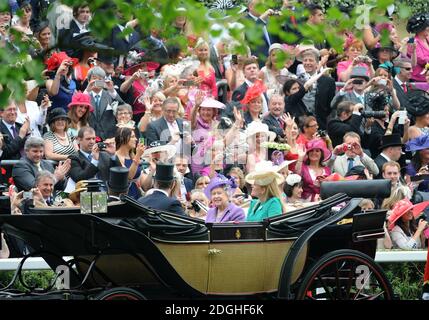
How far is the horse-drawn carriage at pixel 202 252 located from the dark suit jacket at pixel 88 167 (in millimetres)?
3367

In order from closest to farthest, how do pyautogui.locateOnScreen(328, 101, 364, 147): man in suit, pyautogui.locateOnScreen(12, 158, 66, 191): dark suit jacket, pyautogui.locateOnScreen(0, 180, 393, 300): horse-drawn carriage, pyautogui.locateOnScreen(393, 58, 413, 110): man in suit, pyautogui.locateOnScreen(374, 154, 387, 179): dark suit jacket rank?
pyautogui.locateOnScreen(0, 180, 393, 300): horse-drawn carriage → pyautogui.locateOnScreen(12, 158, 66, 191): dark suit jacket → pyautogui.locateOnScreen(374, 154, 387, 179): dark suit jacket → pyautogui.locateOnScreen(328, 101, 364, 147): man in suit → pyautogui.locateOnScreen(393, 58, 413, 110): man in suit

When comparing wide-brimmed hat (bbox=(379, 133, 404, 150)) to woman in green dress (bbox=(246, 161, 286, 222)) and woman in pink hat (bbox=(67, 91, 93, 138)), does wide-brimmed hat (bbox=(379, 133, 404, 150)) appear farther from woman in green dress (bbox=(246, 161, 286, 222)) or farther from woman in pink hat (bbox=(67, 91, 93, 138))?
woman in green dress (bbox=(246, 161, 286, 222))

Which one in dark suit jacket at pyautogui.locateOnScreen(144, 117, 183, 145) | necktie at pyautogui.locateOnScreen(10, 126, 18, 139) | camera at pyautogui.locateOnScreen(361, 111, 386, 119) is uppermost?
necktie at pyautogui.locateOnScreen(10, 126, 18, 139)

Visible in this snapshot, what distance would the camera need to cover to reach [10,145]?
16.6m

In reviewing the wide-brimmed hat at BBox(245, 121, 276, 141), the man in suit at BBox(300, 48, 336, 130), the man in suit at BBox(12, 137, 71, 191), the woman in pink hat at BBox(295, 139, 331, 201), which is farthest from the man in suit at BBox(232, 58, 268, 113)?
the man in suit at BBox(12, 137, 71, 191)

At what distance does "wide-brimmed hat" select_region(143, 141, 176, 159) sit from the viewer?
16.8 metres

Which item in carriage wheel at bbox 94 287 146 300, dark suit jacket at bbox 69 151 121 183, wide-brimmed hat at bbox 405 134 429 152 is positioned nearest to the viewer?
carriage wheel at bbox 94 287 146 300

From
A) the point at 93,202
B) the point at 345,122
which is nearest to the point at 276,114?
the point at 345,122

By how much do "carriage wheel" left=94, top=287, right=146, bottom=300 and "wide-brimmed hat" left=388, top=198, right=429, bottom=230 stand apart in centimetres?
492

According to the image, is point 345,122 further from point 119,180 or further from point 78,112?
point 119,180

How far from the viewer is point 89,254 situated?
12602mm

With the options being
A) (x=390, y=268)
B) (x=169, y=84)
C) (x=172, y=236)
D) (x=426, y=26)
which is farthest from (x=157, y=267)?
(x=426, y=26)

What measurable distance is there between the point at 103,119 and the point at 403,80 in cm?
506

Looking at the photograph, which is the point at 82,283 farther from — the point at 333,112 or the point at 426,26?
the point at 426,26
